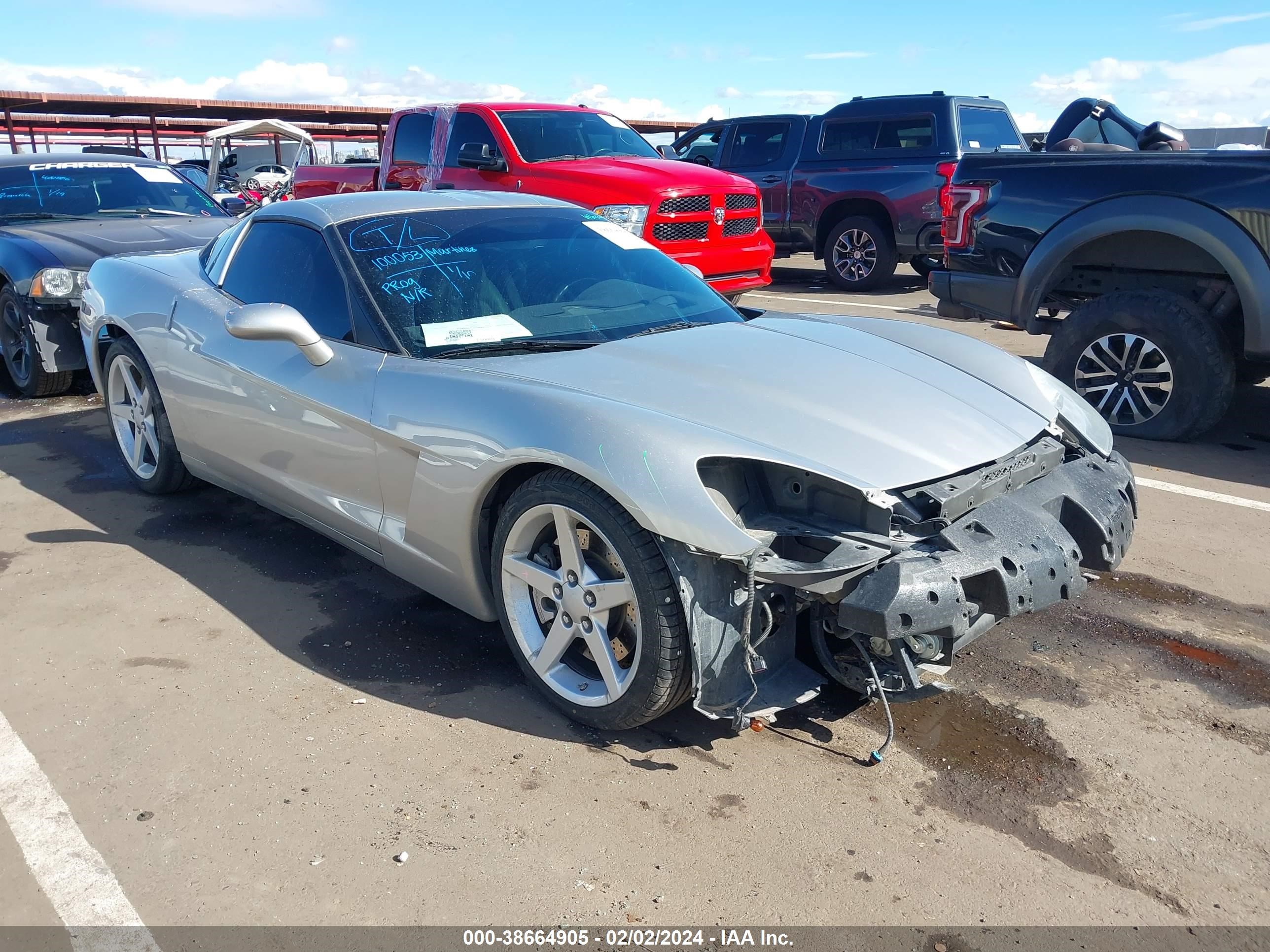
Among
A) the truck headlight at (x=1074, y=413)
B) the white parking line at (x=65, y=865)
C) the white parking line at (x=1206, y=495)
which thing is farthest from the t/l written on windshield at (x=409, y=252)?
the white parking line at (x=1206, y=495)

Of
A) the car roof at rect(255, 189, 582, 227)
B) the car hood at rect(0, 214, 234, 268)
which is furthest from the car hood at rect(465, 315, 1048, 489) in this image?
the car hood at rect(0, 214, 234, 268)

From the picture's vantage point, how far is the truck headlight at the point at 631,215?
849 cm

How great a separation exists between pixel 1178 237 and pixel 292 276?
14.8 ft

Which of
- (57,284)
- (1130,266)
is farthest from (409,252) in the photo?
(1130,266)

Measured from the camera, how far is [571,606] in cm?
290

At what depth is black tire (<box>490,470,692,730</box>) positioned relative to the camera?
8.61ft

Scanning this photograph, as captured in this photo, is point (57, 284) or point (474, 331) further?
point (57, 284)

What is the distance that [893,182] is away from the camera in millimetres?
11430

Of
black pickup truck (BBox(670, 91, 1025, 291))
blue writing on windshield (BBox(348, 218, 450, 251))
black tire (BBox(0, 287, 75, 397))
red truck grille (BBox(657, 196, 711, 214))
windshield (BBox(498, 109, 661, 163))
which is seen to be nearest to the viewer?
blue writing on windshield (BBox(348, 218, 450, 251))

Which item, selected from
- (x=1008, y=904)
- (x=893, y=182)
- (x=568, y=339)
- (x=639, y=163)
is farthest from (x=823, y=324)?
(x=893, y=182)

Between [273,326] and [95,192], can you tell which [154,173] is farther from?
[273,326]

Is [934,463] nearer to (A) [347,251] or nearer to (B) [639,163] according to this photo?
(A) [347,251]

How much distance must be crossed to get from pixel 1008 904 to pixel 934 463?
111cm

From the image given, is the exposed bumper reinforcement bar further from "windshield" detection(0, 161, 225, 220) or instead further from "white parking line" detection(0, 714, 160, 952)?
"windshield" detection(0, 161, 225, 220)
